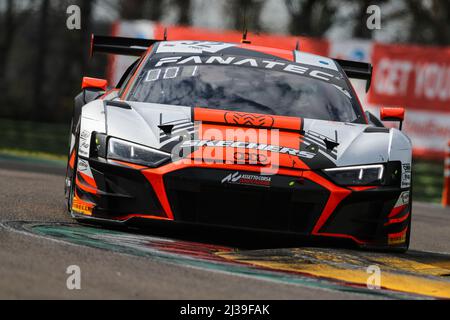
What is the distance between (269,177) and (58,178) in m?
5.94

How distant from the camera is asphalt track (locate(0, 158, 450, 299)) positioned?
459 centimetres

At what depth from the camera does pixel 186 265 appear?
5301mm

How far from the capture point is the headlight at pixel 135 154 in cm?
608

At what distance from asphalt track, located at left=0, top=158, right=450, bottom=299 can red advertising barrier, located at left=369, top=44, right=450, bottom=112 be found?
1187 centimetres

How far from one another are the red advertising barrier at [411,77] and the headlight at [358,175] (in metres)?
13.0

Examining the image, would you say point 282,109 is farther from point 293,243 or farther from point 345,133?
point 293,243

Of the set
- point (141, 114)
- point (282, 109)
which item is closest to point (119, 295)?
point (141, 114)

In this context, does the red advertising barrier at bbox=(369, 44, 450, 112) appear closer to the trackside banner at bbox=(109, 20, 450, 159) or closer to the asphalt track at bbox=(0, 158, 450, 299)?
the trackside banner at bbox=(109, 20, 450, 159)

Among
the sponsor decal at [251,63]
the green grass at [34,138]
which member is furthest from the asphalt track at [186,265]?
the green grass at [34,138]

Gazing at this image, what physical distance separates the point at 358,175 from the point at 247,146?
2.28 ft

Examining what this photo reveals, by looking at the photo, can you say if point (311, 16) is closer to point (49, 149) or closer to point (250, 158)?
point (49, 149)
